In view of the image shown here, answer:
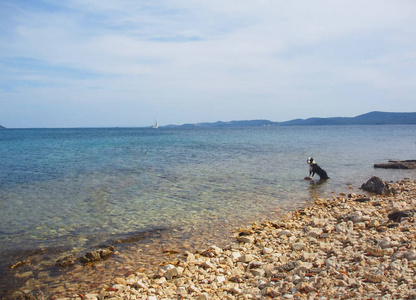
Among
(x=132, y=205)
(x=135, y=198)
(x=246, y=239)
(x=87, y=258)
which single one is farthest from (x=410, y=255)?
(x=135, y=198)

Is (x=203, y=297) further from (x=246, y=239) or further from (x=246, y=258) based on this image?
(x=246, y=239)

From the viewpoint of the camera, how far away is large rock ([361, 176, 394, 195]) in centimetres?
1441

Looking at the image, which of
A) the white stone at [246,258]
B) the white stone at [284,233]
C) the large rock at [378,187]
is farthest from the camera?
the large rock at [378,187]

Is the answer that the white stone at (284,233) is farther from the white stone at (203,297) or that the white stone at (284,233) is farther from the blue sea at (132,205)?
the white stone at (203,297)

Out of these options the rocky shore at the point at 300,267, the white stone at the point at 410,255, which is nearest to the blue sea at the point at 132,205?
the rocky shore at the point at 300,267

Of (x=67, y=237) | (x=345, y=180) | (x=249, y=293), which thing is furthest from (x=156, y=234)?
(x=345, y=180)

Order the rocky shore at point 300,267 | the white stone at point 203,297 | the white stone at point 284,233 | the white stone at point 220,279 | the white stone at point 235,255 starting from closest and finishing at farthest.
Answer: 1. the rocky shore at point 300,267
2. the white stone at point 203,297
3. the white stone at point 220,279
4. the white stone at point 235,255
5. the white stone at point 284,233

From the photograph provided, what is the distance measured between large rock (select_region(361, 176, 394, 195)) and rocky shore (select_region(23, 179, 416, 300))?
6.35 meters

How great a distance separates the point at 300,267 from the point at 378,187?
10.8 metres

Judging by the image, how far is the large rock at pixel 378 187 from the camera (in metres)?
14.4

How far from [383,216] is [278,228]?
316cm

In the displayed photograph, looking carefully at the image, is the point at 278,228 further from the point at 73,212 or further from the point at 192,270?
the point at 73,212

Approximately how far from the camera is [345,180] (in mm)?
18531

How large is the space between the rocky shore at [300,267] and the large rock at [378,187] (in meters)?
6.35
